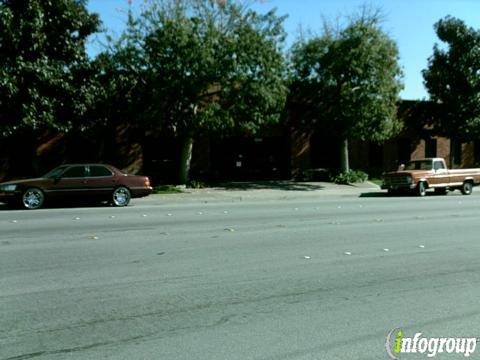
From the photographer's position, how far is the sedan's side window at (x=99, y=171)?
59.4ft

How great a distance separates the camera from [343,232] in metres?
11.4

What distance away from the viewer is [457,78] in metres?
31.4

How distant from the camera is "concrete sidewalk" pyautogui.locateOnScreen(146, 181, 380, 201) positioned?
21969 millimetres

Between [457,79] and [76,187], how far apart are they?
23.6 metres

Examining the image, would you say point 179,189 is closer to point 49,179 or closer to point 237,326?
point 49,179

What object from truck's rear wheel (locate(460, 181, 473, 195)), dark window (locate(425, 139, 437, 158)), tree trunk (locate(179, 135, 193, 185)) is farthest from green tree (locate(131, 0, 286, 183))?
dark window (locate(425, 139, 437, 158))

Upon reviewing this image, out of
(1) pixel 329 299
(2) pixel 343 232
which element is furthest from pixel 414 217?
(1) pixel 329 299

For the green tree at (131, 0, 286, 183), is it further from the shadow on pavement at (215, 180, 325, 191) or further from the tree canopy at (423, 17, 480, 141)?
the tree canopy at (423, 17, 480, 141)

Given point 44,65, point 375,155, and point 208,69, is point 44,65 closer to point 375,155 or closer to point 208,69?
point 208,69

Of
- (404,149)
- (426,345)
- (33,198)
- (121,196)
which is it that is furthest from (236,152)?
(426,345)

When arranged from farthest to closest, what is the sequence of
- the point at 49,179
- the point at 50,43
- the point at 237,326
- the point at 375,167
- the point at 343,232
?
the point at 375,167, the point at 50,43, the point at 49,179, the point at 343,232, the point at 237,326

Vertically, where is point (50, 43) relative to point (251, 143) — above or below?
above

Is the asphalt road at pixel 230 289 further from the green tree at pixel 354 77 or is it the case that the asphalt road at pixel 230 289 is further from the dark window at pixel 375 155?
the dark window at pixel 375 155

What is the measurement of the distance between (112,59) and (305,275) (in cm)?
1842
